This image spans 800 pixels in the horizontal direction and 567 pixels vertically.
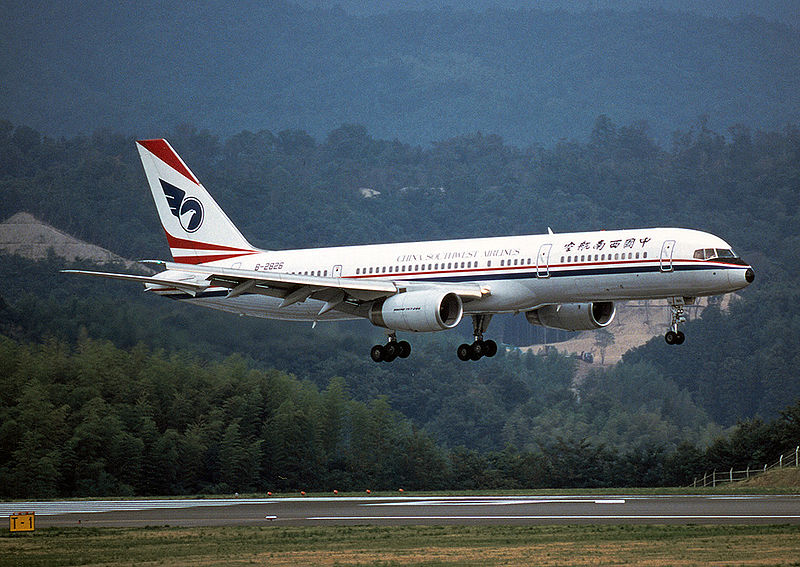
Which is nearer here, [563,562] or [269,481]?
[563,562]

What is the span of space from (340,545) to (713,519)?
1457 centimetres

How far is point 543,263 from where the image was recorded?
57625mm

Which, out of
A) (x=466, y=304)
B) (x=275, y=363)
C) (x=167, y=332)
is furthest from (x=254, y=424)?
(x=466, y=304)

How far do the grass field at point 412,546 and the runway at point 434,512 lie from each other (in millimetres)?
3419

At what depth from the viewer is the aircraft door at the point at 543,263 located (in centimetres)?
5756

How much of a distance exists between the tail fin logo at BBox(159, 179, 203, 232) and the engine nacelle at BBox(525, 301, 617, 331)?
2074cm

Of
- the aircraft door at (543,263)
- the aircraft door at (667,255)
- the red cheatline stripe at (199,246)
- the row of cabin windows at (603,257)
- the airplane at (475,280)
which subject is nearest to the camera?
the aircraft door at (667,255)

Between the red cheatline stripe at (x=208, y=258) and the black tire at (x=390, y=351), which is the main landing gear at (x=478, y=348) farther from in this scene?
the red cheatline stripe at (x=208, y=258)

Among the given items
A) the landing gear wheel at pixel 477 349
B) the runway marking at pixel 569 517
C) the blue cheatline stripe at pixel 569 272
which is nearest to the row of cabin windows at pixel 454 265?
the blue cheatline stripe at pixel 569 272

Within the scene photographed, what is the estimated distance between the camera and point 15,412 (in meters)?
109

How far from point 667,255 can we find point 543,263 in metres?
5.64

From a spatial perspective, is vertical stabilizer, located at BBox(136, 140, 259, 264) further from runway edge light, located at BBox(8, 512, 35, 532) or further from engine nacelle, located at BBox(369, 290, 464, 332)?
runway edge light, located at BBox(8, 512, 35, 532)

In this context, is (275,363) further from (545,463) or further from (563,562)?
(563,562)

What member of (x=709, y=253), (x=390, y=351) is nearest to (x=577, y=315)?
(x=709, y=253)
